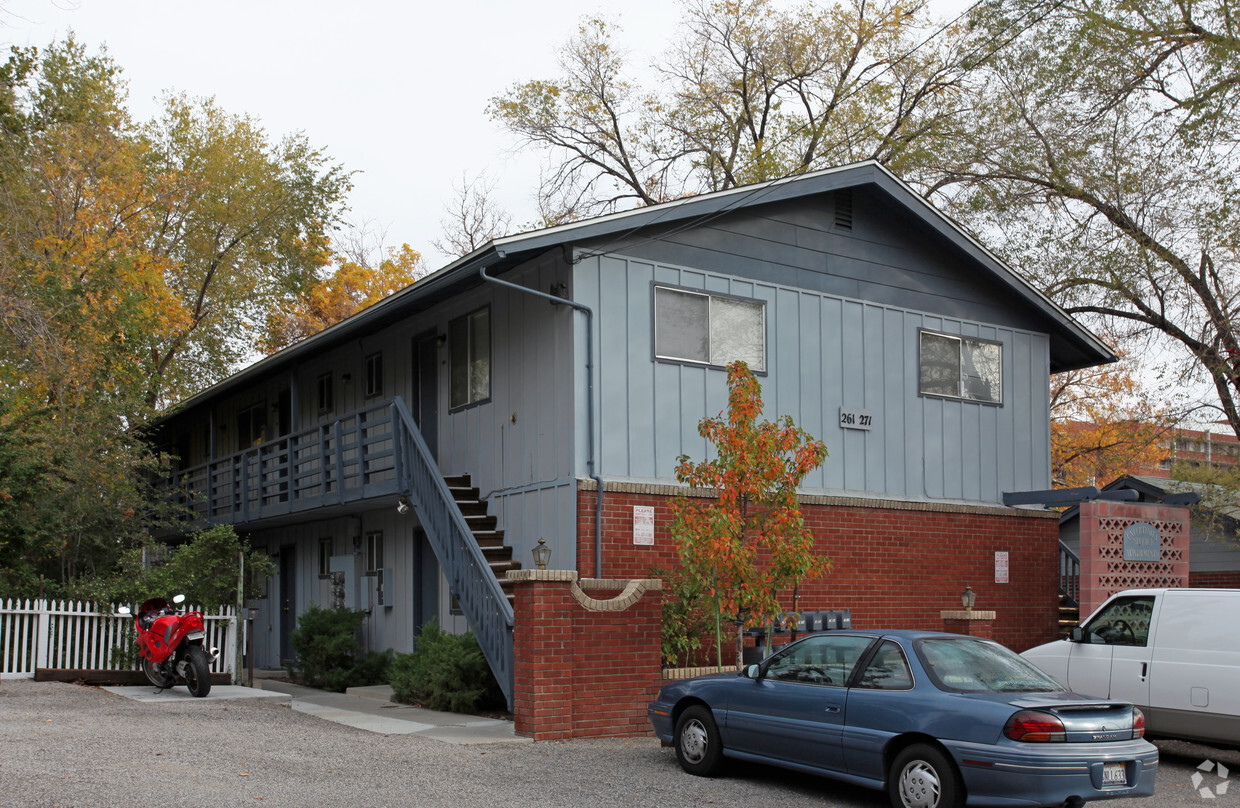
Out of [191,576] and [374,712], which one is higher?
[191,576]

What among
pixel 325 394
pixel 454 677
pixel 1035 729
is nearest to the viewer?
pixel 1035 729

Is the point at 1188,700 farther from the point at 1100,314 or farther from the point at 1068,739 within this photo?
the point at 1100,314

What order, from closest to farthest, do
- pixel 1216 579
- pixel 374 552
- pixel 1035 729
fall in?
pixel 1035 729
pixel 374 552
pixel 1216 579

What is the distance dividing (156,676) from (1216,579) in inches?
843

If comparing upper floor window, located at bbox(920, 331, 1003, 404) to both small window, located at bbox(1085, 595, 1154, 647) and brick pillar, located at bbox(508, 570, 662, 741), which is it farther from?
brick pillar, located at bbox(508, 570, 662, 741)

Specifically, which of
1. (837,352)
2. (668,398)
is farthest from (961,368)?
(668,398)

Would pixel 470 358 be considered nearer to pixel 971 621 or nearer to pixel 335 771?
pixel 971 621

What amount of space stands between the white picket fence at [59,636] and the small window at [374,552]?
9.56ft

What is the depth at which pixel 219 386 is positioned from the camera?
75.3 ft

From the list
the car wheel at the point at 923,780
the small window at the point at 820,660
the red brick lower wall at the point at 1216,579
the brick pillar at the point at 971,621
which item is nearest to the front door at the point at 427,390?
the brick pillar at the point at 971,621

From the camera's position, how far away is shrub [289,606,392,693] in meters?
17.6

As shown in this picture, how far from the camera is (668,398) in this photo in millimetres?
15039

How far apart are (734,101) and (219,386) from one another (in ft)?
60.9

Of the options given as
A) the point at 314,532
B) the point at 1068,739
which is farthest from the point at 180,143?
the point at 1068,739
